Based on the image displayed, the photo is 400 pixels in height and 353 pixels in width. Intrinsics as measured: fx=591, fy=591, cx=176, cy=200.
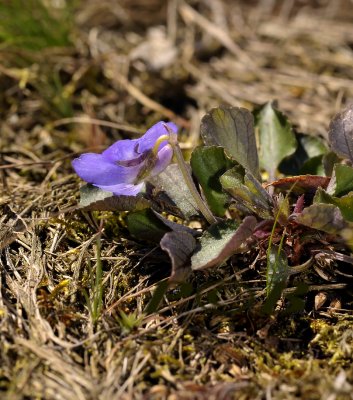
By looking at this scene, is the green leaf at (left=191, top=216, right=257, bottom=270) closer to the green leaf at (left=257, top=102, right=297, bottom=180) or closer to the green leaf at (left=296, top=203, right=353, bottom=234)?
the green leaf at (left=296, top=203, right=353, bottom=234)

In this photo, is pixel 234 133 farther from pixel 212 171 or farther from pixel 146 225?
pixel 146 225

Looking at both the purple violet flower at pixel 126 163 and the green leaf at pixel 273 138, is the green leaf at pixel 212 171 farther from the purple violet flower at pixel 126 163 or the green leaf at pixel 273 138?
the green leaf at pixel 273 138

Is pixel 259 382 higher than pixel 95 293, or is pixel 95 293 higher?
pixel 95 293

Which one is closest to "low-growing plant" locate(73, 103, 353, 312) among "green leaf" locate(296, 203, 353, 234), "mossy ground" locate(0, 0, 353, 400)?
"green leaf" locate(296, 203, 353, 234)

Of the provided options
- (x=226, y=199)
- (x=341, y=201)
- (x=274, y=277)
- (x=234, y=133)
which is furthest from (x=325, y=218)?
(x=234, y=133)

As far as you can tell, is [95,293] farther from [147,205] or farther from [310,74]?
[310,74]

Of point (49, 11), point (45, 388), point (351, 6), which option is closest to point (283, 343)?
point (45, 388)

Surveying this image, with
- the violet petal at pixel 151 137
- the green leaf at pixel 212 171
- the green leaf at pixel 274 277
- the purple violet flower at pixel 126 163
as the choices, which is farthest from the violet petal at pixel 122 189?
the green leaf at pixel 274 277
